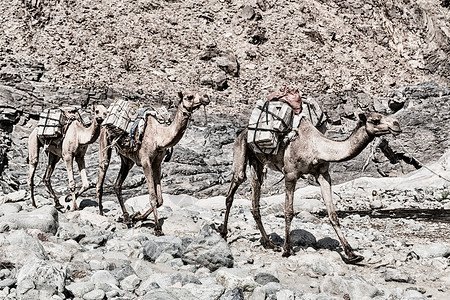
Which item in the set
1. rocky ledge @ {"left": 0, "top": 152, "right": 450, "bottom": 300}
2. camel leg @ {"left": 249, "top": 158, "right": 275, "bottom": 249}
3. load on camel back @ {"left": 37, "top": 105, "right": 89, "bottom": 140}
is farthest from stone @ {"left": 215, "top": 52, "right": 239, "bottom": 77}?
camel leg @ {"left": 249, "top": 158, "right": 275, "bottom": 249}

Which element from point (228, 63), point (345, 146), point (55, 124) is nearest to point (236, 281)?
point (345, 146)

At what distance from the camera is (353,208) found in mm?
16656

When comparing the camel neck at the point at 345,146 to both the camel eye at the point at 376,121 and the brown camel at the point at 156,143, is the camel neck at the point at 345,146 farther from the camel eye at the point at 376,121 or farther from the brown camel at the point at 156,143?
the brown camel at the point at 156,143

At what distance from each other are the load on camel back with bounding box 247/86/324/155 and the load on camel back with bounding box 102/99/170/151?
2423 millimetres

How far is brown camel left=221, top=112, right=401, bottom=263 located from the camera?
662 cm

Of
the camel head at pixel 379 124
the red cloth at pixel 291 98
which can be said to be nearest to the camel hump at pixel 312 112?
the red cloth at pixel 291 98

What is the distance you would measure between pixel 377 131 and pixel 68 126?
7995mm

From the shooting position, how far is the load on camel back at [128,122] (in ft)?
30.2

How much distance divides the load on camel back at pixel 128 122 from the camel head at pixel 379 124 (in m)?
4.24

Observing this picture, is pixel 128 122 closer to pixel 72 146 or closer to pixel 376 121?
pixel 72 146

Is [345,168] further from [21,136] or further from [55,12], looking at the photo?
[55,12]

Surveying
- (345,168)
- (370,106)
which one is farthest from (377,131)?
(370,106)

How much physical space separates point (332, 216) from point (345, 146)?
1021 millimetres

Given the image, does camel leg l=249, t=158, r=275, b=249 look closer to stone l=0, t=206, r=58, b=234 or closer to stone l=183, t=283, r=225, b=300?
stone l=183, t=283, r=225, b=300
